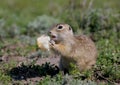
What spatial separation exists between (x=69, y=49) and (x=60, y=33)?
0.87 ft

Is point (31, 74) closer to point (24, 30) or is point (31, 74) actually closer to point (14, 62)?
point (14, 62)

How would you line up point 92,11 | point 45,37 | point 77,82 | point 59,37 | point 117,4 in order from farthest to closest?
1. point 117,4
2. point 92,11
3. point 45,37
4. point 59,37
5. point 77,82

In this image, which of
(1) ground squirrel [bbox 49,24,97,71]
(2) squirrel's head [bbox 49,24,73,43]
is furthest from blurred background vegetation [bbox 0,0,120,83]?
(2) squirrel's head [bbox 49,24,73,43]

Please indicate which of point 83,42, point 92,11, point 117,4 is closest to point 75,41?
point 83,42

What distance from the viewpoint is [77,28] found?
10.2 metres

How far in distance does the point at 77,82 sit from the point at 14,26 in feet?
16.4

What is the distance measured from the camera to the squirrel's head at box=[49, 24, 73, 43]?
21.5ft

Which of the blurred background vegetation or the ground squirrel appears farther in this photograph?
the blurred background vegetation

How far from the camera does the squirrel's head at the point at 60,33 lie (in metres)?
6.54

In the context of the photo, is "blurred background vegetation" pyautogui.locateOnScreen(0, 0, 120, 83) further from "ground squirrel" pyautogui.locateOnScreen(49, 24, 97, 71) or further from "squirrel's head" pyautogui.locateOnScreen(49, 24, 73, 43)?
"squirrel's head" pyautogui.locateOnScreen(49, 24, 73, 43)

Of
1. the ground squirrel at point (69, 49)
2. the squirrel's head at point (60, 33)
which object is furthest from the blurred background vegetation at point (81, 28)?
the squirrel's head at point (60, 33)

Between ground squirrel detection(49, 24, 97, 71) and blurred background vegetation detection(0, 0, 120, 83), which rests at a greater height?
blurred background vegetation detection(0, 0, 120, 83)

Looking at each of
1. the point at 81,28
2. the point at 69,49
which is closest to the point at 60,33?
the point at 69,49

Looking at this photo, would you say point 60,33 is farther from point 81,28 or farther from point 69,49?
point 81,28
